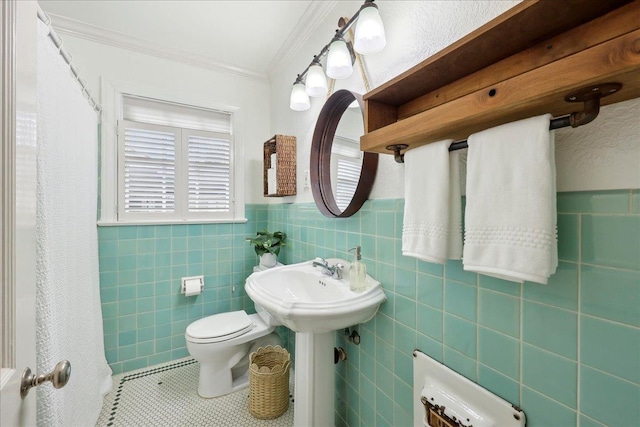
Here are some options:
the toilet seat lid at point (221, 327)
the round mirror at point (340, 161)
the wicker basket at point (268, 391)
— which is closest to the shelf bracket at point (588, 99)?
the round mirror at point (340, 161)

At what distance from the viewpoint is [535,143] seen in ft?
1.86

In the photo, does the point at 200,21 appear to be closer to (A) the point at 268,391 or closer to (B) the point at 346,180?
(B) the point at 346,180

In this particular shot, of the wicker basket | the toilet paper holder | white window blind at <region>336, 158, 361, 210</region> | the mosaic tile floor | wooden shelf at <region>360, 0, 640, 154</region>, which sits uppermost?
wooden shelf at <region>360, 0, 640, 154</region>

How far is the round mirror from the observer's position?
3.98 ft

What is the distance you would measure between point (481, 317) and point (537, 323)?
0.14 meters

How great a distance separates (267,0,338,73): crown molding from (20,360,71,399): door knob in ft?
6.16

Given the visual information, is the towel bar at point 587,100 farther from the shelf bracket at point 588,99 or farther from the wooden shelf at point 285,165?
the wooden shelf at point 285,165

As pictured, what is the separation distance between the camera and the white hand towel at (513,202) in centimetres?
55

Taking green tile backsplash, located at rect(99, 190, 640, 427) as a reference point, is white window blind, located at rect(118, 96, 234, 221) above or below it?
above

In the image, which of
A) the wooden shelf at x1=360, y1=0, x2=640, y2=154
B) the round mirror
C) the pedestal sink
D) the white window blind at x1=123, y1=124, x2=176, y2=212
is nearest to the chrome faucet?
the pedestal sink

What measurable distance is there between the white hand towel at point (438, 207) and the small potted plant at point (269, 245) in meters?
1.36

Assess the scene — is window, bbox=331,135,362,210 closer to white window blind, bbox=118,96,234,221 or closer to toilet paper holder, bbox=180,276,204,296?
white window blind, bbox=118,96,234,221

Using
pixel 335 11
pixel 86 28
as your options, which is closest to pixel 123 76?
pixel 86 28

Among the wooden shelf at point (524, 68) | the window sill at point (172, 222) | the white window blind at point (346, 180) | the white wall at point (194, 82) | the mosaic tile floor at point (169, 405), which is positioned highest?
the white wall at point (194, 82)
